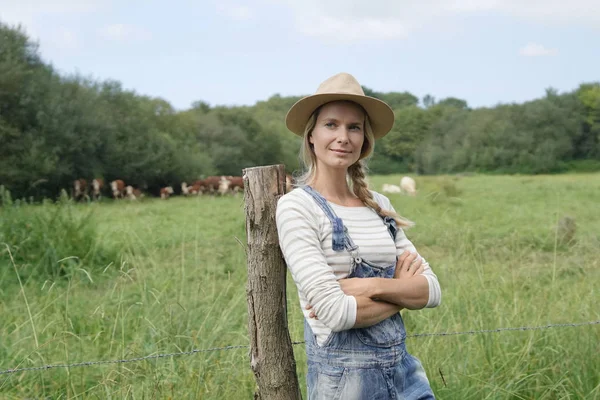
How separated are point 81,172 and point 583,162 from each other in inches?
1010

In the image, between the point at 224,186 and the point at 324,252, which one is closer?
the point at 324,252

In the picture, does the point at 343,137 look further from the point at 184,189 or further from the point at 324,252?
the point at 184,189

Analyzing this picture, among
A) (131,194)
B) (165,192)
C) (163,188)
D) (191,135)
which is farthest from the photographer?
(191,135)

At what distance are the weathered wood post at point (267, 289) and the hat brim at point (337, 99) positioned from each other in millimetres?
151

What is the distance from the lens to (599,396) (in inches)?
109

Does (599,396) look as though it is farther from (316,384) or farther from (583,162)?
(583,162)

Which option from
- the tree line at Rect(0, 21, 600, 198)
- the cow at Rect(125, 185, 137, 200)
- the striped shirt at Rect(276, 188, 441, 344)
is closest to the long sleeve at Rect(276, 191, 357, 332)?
the striped shirt at Rect(276, 188, 441, 344)

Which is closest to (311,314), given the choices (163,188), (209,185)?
(163,188)

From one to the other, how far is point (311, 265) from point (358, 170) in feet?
1.55

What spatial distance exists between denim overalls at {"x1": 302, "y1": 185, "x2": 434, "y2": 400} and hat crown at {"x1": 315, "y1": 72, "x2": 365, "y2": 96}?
1.00 feet

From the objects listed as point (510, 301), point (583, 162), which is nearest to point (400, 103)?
point (583, 162)

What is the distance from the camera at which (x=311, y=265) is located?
65.7 inches

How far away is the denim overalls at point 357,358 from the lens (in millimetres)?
1723

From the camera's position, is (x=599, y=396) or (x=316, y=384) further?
(x=599, y=396)
